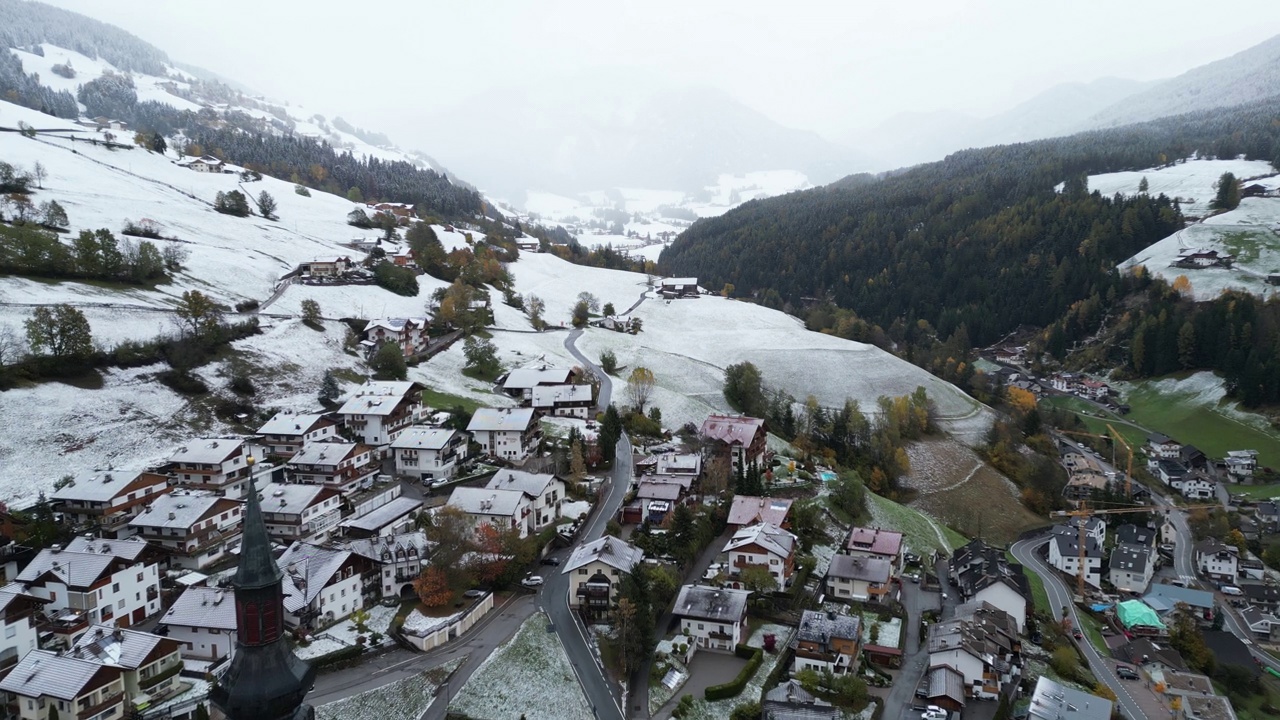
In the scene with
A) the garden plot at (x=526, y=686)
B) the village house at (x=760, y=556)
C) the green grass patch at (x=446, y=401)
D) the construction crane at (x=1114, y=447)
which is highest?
the green grass patch at (x=446, y=401)

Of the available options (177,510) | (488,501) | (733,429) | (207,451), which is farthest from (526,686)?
(733,429)

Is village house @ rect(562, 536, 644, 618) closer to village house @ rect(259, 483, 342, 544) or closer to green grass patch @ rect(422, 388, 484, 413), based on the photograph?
village house @ rect(259, 483, 342, 544)

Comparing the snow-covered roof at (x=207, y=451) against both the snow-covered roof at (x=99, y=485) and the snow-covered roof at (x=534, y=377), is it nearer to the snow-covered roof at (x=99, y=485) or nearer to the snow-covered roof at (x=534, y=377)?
the snow-covered roof at (x=99, y=485)

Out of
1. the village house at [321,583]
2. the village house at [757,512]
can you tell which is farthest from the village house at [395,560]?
the village house at [757,512]

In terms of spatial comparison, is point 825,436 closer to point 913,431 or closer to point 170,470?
point 913,431

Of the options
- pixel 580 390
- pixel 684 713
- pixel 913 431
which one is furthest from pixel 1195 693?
pixel 580 390

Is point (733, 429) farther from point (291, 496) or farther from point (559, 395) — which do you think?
point (291, 496)

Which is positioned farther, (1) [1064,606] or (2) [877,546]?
(1) [1064,606]
